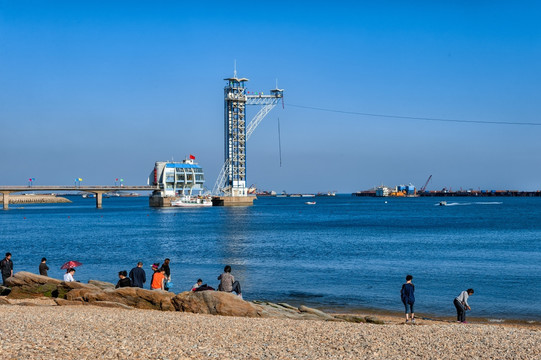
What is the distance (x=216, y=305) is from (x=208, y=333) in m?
3.41

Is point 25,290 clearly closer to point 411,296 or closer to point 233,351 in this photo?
point 233,351

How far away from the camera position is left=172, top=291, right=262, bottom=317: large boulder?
52.2ft

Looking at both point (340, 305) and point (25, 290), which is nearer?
point (25, 290)

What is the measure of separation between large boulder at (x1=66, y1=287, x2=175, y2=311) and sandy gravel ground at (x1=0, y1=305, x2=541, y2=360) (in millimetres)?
1294

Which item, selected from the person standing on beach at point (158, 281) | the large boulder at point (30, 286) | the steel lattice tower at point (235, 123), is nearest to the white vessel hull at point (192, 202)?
the steel lattice tower at point (235, 123)

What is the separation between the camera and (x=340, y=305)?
22.1 meters

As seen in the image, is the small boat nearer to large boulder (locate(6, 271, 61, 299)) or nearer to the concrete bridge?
the concrete bridge

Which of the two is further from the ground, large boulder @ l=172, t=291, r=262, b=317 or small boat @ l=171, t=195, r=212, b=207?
small boat @ l=171, t=195, r=212, b=207

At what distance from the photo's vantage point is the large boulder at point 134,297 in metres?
16.8

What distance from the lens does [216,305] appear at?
1595cm

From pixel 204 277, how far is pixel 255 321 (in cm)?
1454

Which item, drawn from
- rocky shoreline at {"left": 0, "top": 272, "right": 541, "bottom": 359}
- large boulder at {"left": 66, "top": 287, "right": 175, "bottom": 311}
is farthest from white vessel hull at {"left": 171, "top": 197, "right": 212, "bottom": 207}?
large boulder at {"left": 66, "top": 287, "right": 175, "bottom": 311}

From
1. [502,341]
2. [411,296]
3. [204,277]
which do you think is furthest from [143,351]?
[204,277]

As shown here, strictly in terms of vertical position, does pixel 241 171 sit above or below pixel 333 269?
above
